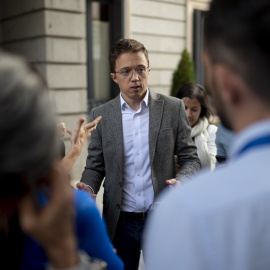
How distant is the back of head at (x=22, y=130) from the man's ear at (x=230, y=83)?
40 centimetres

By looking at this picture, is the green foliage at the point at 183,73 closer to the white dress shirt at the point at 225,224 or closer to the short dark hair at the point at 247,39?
the short dark hair at the point at 247,39

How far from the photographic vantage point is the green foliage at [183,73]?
10.1 meters

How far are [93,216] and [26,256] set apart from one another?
242 mm

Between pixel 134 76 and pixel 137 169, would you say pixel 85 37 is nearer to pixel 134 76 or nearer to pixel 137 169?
pixel 134 76

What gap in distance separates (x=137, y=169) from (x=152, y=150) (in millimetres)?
174

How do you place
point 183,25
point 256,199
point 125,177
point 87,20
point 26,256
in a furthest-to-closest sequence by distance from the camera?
point 183,25 → point 87,20 → point 125,177 → point 26,256 → point 256,199

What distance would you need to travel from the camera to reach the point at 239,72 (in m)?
0.90

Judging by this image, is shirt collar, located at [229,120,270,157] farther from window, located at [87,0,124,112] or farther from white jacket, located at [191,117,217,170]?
window, located at [87,0,124,112]

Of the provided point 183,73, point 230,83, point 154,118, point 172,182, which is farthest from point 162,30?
point 230,83

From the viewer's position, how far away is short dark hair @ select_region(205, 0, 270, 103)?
0.86m

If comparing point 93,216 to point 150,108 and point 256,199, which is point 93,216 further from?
point 150,108

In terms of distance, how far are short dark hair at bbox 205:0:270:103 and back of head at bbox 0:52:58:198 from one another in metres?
0.43

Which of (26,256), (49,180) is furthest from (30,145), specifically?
(26,256)

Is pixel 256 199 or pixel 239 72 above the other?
pixel 239 72
